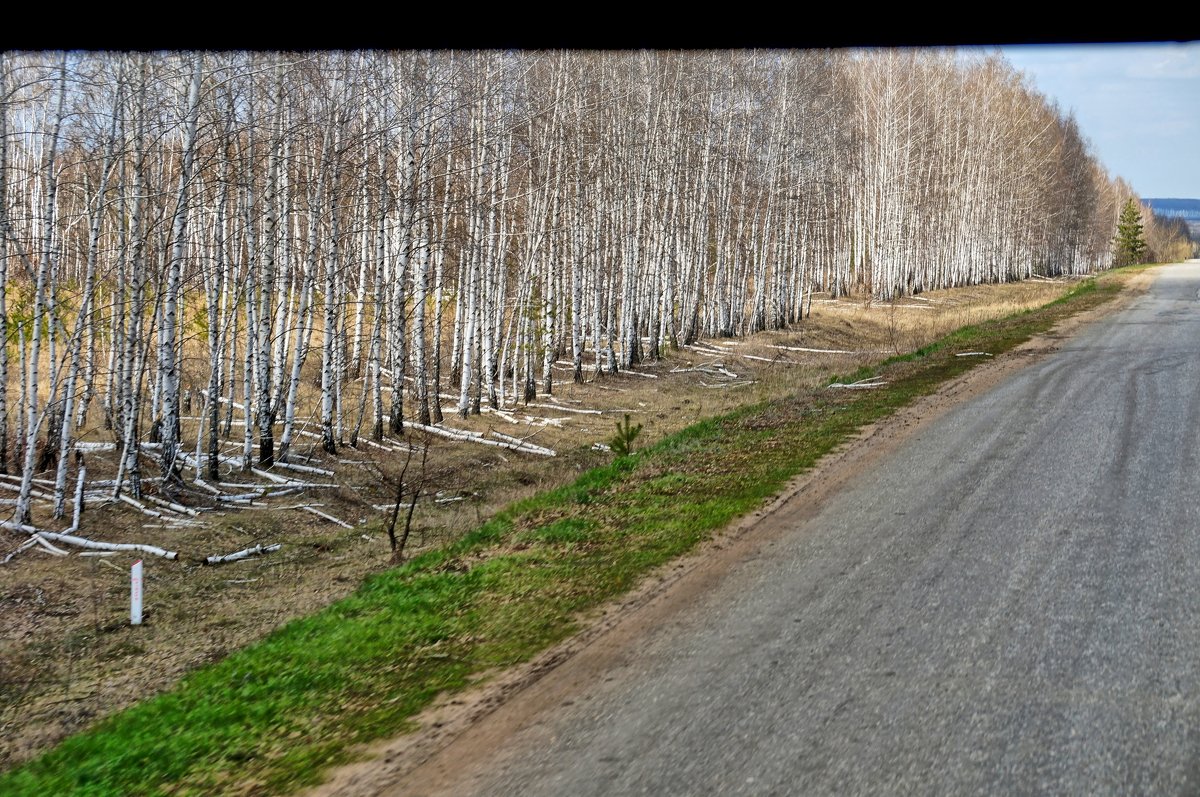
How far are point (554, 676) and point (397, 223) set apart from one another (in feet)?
55.0

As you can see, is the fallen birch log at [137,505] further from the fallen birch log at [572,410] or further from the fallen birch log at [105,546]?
the fallen birch log at [572,410]

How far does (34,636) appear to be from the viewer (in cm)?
880

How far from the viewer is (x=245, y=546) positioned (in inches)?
464

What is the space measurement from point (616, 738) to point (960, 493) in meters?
5.67

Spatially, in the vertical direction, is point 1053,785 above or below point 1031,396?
below

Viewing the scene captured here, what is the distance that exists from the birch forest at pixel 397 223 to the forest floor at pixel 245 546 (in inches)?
37.6

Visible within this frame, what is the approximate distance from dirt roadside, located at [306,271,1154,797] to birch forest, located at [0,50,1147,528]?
6.79 metres

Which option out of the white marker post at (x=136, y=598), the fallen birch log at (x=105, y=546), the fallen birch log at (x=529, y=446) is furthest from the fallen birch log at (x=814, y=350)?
the white marker post at (x=136, y=598)

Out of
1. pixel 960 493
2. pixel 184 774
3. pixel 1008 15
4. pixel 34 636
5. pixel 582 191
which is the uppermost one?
pixel 582 191

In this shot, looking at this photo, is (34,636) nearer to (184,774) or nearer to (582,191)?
(184,774)

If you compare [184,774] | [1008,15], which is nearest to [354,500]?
[184,774]

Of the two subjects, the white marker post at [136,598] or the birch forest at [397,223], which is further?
the birch forest at [397,223]

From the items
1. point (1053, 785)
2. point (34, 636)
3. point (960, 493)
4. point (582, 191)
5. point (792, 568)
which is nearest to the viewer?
point (1053, 785)

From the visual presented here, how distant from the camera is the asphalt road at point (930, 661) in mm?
4504
